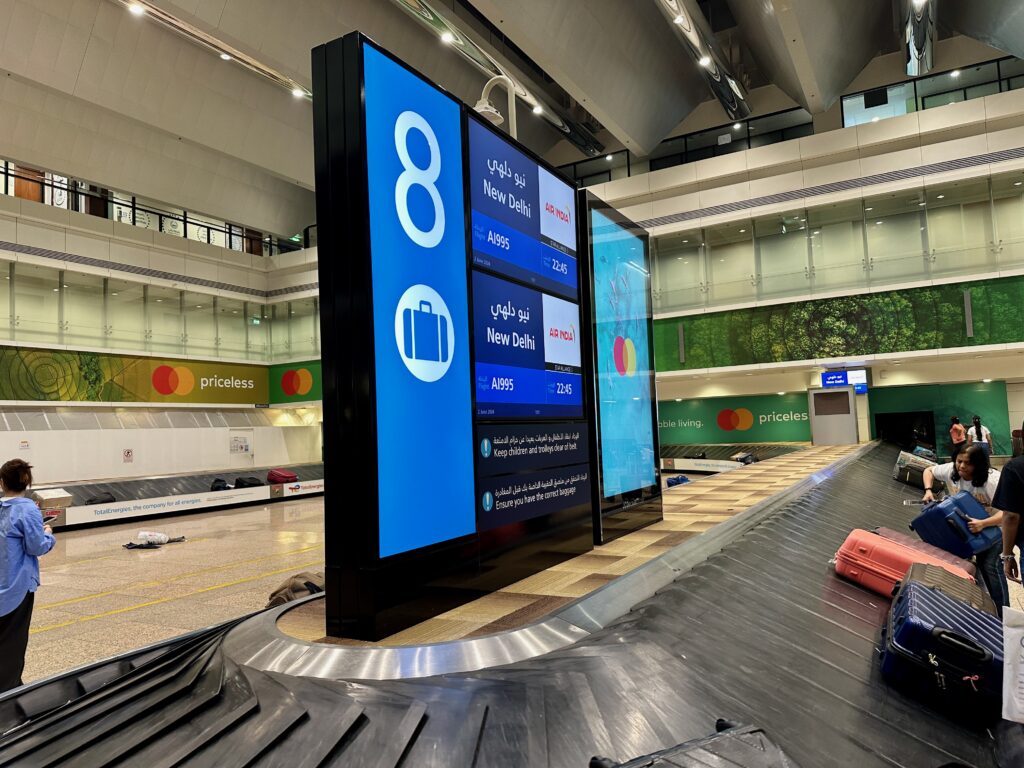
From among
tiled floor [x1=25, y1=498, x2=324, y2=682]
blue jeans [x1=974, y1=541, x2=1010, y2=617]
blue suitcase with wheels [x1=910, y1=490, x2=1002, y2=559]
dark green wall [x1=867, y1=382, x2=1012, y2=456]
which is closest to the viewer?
blue suitcase with wheels [x1=910, y1=490, x2=1002, y2=559]

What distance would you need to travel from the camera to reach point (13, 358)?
18203 mm

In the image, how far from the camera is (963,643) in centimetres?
242

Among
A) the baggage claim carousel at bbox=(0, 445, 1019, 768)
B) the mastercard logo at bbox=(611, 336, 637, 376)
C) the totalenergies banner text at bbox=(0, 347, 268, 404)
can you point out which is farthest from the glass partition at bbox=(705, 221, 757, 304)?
the baggage claim carousel at bbox=(0, 445, 1019, 768)

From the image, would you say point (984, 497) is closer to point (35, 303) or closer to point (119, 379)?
point (119, 379)

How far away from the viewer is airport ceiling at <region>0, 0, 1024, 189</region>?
13.5 m

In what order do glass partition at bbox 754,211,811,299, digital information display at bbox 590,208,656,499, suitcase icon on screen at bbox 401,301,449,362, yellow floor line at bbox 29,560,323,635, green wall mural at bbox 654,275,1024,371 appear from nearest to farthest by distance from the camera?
suitcase icon on screen at bbox 401,301,449,362, digital information display at bbox 590,208,656,499, yellow floor line at bbox 29,560,323,635, green wall mural at bbox 654,275,1024,371, glass partition at bbox 754,211,811,299

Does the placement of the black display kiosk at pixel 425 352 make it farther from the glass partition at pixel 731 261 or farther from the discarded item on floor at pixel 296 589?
the glass partition at pixel 731 261

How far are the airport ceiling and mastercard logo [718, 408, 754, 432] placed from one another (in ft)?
30.9

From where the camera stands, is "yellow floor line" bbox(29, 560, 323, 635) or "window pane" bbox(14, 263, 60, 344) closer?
"yellow floor line" bbox(29, 560, 323, 635)

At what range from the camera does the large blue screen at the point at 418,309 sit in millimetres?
2650

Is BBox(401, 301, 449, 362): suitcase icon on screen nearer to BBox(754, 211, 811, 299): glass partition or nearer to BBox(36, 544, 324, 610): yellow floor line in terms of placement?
BBox(36, 544, 324, 610): yellow floor line

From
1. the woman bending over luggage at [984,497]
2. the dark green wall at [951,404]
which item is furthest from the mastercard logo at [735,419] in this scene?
the woman bending over luggage at [984,497]

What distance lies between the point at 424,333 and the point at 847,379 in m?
19.1

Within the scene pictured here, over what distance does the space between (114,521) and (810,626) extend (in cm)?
1614
